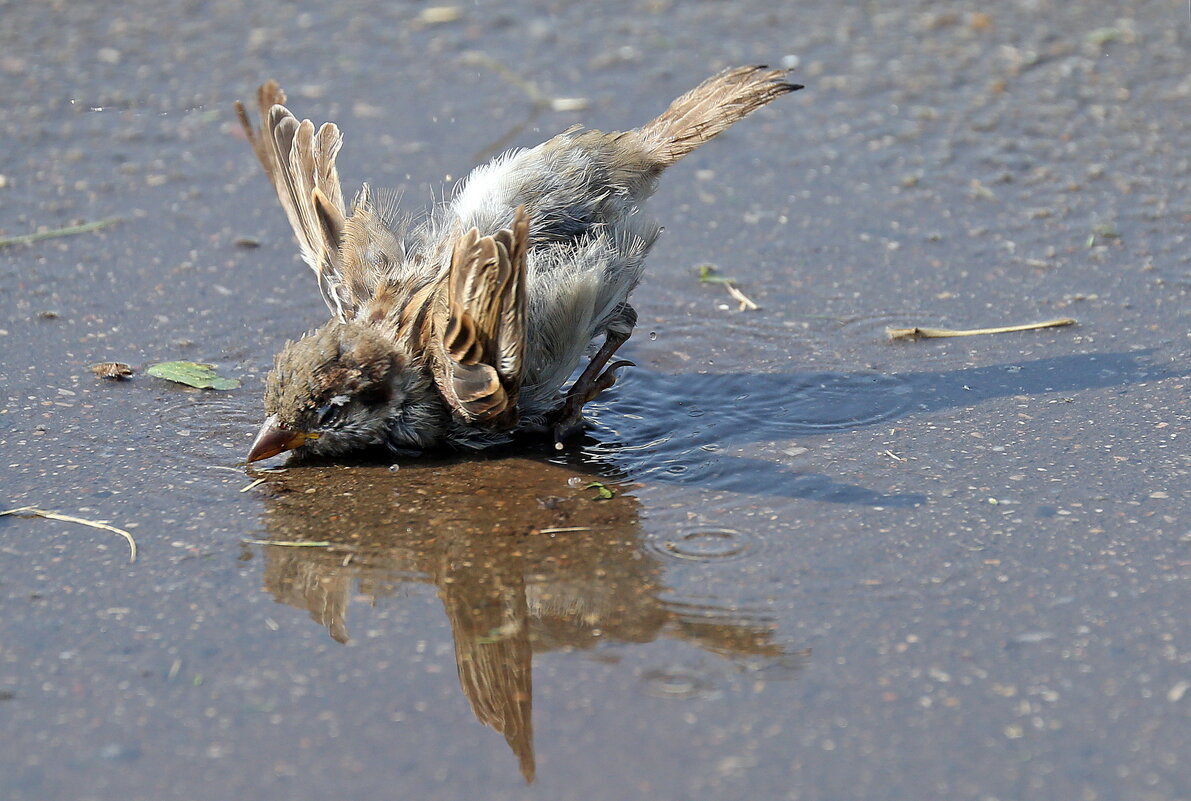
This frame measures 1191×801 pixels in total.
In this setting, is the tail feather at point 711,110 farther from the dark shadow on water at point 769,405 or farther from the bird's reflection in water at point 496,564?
the bird's reflection in water at point 496,564

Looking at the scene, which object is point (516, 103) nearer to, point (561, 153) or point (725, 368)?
point (561, 153)

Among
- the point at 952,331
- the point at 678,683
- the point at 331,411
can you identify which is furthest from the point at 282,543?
the point at 952,331

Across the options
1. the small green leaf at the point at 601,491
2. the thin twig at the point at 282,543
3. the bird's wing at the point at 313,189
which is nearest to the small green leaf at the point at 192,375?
the bird's wing at the point at 313,189

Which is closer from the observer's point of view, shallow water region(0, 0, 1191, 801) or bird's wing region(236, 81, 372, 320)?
shallow water region(0, 0, 1191, 801)

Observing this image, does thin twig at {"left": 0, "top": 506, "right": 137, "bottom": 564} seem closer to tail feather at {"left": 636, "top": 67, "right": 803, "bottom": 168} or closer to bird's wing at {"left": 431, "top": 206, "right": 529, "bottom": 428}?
bird's wing at {"left": 431, "top": 206, "right": 529, "bottom": 428}

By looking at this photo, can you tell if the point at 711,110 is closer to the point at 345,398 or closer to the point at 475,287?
the point at 475,287

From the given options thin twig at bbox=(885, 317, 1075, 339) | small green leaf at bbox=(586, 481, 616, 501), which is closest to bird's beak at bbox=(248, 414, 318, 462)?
small green leaf at bbox=(586, 481, 616, 501)

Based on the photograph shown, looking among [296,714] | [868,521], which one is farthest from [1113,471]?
[296,714]

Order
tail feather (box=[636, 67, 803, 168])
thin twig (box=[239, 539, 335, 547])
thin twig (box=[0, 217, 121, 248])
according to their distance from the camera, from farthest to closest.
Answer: thin twig (box=[0, 217, 121, 248]) → tail feather (box=[636, 67, 803, 168]) → thin twig (box=[239, 539, 335, 547])
